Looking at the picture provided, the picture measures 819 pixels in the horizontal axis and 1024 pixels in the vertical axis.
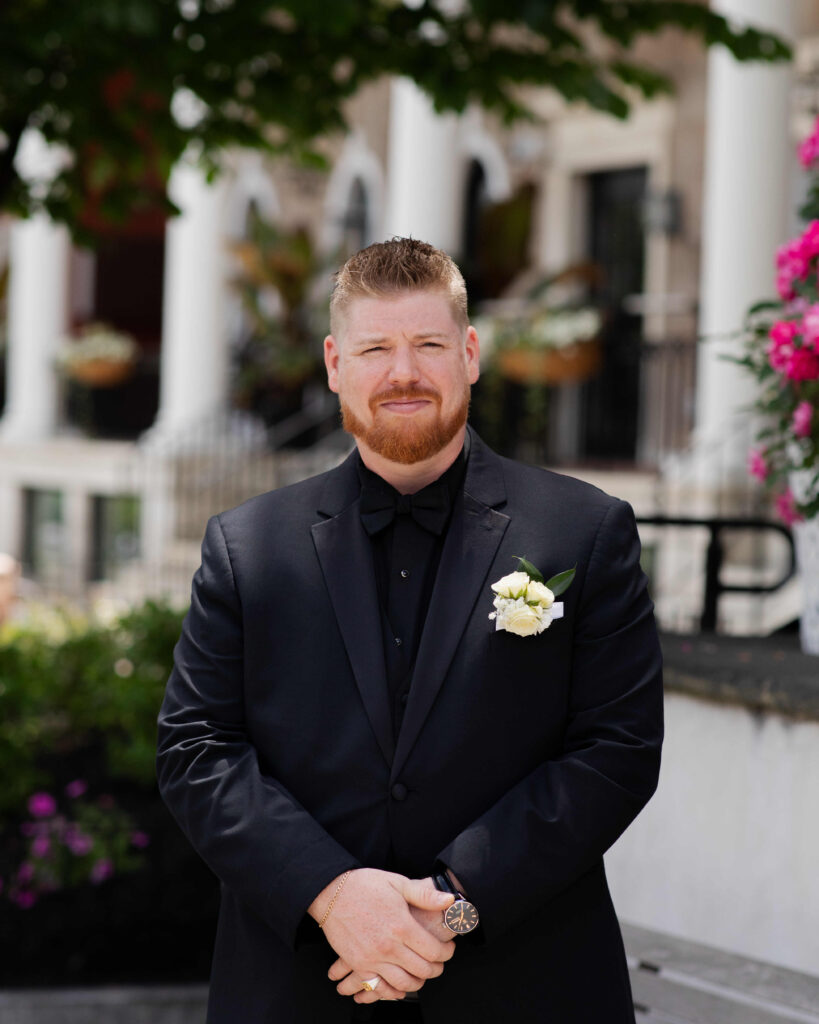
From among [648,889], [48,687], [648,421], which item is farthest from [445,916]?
[648,421]

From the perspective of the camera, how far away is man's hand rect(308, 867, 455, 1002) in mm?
1941

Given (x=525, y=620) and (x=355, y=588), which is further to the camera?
(x=355, y=588)

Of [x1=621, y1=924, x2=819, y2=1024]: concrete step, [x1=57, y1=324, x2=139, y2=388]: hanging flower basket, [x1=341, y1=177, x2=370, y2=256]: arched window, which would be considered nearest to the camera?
[x1=621, y1=924, x2=819, y2=1024]: concrete step

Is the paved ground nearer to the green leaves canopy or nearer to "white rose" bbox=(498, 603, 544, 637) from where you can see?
"white rose" bbox=(498, 603, 544, 637)

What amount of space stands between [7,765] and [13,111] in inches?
101

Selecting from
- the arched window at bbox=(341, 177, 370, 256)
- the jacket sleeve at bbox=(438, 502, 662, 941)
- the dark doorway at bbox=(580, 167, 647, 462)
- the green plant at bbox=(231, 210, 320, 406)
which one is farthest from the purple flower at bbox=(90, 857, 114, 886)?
the arched window at bbox=(341, 177, 370, 256)

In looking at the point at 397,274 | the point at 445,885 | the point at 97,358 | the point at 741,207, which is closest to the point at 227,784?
the point at 445,885

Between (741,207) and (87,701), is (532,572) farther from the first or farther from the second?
(741,207)

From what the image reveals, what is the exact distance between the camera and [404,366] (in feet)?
6.77

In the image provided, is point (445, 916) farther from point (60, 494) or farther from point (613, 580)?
point (60, 494)

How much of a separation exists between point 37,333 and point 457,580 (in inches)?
576

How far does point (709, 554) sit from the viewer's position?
14.2ft

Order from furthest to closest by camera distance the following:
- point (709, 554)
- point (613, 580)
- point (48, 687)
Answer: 1. point (48, 687)
2. point (709, 554)
3. point (613, 580)

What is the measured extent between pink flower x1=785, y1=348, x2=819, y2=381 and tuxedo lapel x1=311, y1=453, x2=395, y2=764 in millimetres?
1604
